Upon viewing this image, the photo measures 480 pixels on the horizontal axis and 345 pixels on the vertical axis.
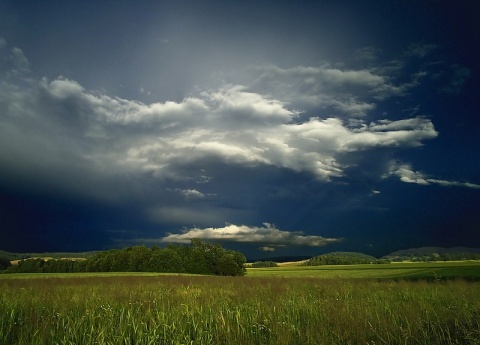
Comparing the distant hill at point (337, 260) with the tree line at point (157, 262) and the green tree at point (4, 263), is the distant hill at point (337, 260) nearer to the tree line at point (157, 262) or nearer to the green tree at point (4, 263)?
the tree line at point (157, 262)

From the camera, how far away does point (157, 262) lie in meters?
80.0

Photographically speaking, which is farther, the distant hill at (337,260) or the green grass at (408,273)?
the distant hill at (337,260)

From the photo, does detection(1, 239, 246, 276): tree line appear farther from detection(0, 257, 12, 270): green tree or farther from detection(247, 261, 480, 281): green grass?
detection(247, 261, 480, 281): green grass

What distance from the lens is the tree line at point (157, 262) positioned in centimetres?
8062

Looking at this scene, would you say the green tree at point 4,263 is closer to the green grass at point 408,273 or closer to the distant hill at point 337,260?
the green grass at point 408,273

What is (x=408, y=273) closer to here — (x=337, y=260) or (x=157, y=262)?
(x=157, y=262)

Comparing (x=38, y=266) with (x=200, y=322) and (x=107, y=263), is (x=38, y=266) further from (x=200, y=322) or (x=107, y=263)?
(x=200, y=322)

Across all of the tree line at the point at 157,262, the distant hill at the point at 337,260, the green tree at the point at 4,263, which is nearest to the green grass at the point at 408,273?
the tree line at the point at 157,262

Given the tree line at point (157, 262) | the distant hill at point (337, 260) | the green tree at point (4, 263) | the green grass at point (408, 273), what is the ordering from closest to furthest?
the green grass at point (408, 273) → the tree line at point (157, 262) → the green tree at point (4, 263) → the distant hill at point (337, 260)

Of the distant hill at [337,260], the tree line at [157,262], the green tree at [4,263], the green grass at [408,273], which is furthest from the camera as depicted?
the distant hill at [337,260]

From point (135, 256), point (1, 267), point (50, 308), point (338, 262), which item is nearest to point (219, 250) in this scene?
point (135, 256)

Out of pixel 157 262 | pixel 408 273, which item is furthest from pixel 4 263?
pixel 408 273

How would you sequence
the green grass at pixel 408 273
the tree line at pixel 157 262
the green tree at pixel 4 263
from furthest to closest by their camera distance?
the green tree at pixel 4 263 → the tree line at pixel 157 262 → the green grass at pixel 408 273

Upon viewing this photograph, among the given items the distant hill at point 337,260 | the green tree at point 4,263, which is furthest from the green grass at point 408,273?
the green tree at point 4,263
